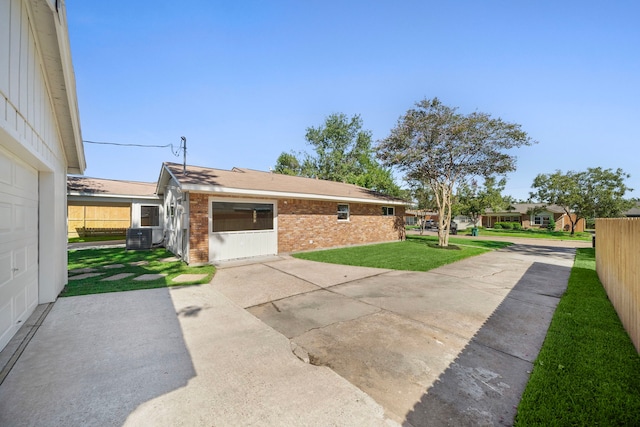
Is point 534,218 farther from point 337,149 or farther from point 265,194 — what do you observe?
point 265,194


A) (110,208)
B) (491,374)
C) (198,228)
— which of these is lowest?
(491,374)

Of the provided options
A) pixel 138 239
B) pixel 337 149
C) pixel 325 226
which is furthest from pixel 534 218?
pixel 138 239

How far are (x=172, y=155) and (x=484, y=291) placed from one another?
1300cm

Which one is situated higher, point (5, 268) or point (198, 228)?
point (198, 228)

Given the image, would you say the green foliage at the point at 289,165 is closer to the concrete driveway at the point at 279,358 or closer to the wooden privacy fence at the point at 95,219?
the wooden privacy fence at the point at 95,219

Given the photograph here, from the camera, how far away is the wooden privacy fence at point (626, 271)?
11.2 ft

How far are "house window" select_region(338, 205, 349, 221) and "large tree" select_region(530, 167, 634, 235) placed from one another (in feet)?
85.4

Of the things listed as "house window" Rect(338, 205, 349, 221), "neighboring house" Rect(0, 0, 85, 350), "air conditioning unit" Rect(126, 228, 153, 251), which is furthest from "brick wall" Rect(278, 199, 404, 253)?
"neighboring house" Rect(0, 0, 85, 350)

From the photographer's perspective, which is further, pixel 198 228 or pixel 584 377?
pixel 198 228

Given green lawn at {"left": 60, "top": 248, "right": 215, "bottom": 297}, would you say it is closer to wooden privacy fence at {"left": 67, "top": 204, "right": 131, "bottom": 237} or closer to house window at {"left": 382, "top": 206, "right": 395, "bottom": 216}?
wooden privacy fence at {"left": 67, "top": 204, "right": 131, "bottom": 237}

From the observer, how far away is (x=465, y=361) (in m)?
3.09

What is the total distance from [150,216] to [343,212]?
1085 cm

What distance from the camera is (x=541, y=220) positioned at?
128ft

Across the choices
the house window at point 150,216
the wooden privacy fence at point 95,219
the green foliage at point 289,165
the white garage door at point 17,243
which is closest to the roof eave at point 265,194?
the white garage door at point 17,243
